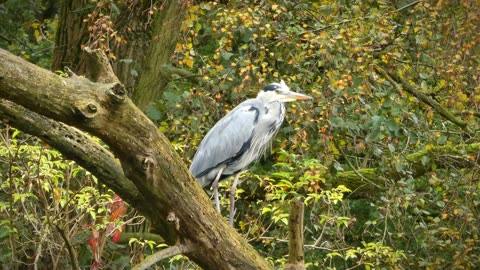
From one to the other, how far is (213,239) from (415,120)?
308cm

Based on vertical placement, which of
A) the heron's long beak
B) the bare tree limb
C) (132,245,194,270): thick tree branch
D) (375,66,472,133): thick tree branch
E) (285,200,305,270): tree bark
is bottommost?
(375,66,472,133): thick tree branch

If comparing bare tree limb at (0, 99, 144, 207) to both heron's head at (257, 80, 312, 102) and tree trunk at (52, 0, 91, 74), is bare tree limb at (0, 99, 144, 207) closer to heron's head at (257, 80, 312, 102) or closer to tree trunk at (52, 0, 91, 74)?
heron's head at (257, 80, 312, 102)

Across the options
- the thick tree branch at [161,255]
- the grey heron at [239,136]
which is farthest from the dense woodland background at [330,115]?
the thick tree branch at [161,255]

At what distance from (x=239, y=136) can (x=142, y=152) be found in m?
3.16

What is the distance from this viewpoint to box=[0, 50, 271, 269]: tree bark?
296cm

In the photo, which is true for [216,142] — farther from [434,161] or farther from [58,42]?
[58,42]

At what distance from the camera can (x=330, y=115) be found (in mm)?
6586

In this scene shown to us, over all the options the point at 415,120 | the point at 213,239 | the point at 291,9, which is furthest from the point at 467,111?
the point at 213,239

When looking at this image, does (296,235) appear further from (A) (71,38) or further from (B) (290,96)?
(A) (71,38)


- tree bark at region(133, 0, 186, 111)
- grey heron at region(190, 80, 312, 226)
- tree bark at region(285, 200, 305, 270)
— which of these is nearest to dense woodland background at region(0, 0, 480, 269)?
tree bark at region(133, 0, 186, 111)

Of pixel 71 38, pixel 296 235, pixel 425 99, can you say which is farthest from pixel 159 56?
pixel 296 235

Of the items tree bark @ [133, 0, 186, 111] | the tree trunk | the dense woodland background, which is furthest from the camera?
the tree trunk

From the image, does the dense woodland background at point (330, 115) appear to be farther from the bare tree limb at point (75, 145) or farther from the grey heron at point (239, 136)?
the bare tree limb at point (75, 145)

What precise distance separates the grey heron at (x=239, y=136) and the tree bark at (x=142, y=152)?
2.31 meters
